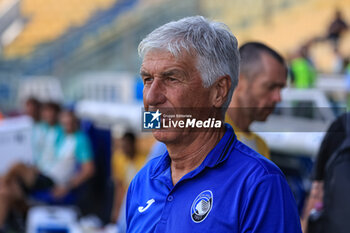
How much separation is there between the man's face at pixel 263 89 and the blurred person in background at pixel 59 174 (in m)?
3.29

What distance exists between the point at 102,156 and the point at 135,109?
0.65m

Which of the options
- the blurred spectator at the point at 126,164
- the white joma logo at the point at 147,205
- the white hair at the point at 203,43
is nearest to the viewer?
the white hair at the point at 203,43

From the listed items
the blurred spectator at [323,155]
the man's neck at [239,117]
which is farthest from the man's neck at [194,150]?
the blurred spectator at [323,155]

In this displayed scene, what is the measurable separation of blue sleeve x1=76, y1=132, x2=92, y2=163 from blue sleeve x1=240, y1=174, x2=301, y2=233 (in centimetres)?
403

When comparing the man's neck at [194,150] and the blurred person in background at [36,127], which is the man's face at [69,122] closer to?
the blurred person in background at [36,127]

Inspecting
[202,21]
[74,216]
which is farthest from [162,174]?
[74,216]

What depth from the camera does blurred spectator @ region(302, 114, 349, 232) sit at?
6.04 ft

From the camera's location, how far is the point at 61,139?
5.21 m

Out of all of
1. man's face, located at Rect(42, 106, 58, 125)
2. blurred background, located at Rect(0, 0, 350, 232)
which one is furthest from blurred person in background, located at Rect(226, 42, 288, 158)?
man's face, located at Rect(42, 106, 58, 125)

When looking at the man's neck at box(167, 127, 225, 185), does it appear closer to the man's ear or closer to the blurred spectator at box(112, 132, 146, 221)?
the man's ear

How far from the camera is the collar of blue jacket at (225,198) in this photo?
100 cm

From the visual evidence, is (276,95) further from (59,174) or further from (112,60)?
(112,60)

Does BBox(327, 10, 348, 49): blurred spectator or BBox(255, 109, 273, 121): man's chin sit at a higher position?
Result: BBox(327, 10, 348, 49): blurred spectator

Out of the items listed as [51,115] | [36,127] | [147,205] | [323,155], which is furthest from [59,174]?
[147,205]
